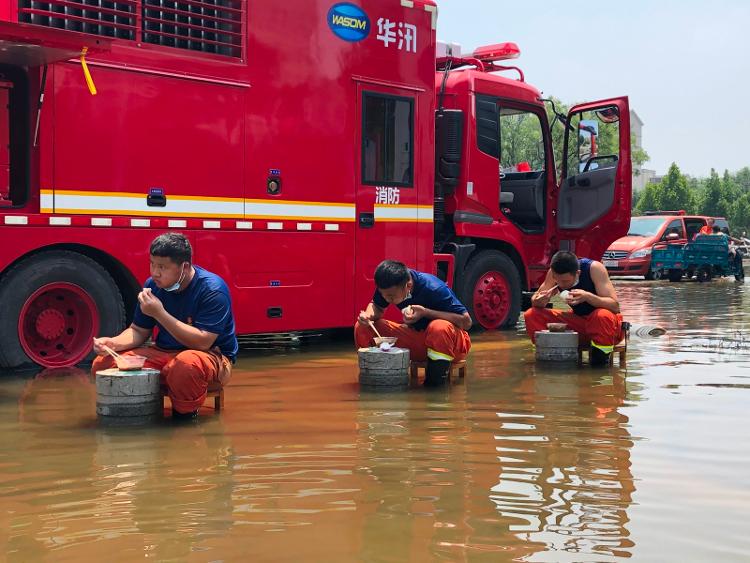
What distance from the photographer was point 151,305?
18.5 feet

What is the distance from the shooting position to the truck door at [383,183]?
966cm

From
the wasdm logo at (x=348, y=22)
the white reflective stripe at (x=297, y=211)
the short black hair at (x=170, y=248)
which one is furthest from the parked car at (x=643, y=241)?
the short black hair at (x=170, y=248)

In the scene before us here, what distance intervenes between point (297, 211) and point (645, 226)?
17.0 meters

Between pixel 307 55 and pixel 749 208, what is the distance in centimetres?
7394

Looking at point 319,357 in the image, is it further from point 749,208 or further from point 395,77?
point 749,208

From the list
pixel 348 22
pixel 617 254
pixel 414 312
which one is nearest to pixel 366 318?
pixel 414 312

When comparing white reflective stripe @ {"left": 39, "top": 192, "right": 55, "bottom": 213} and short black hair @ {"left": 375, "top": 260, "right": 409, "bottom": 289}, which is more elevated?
white reflective stripe @ {"left": 39, "top": 192, "right": 55, "bottom": 213}

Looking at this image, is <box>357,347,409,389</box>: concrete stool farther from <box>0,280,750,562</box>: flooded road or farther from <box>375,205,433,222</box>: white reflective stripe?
<box>375,205,433,222</box>: white reflective stripe

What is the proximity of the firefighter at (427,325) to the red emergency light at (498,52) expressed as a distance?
5717 mm

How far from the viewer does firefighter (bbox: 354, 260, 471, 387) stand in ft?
23.5

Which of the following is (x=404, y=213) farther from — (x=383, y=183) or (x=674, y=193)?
(x=674, y=193)

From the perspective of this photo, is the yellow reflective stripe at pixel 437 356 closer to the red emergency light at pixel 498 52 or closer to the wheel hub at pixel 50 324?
the wheel hub at pixel 50 324

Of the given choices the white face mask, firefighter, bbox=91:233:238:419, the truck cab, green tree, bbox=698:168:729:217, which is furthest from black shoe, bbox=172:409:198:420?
green tree, bbox=698:168:729:217

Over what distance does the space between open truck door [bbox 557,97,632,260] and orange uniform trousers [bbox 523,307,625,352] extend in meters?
3.70
